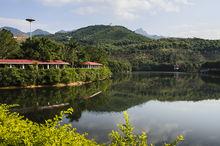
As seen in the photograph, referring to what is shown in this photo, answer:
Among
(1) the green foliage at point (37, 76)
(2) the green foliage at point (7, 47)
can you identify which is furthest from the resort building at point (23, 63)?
(2) the green foliage at point (7, 47)

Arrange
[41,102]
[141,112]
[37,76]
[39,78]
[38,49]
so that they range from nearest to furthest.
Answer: [141,112] < [41,102] < [37,76] < [39,78] < [38,49]

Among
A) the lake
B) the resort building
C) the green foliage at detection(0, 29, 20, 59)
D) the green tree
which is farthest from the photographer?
the green tree

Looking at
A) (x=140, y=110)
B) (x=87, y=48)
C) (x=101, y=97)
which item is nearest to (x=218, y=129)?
(x=140, y=110)

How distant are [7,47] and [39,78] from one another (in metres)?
19.7

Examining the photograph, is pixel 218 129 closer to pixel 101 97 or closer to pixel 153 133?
pixel 153 133

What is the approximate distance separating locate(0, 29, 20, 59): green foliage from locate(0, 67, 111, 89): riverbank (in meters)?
16.3

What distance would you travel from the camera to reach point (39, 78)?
98.6 meters

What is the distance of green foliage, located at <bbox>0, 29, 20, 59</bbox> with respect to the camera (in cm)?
10844

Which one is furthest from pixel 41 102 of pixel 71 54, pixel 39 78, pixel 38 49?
→ pixel 71 54

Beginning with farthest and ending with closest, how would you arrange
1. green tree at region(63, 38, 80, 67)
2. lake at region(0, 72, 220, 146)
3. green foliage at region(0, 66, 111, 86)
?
green tree at region(63, 38, 80, 67) < green foliage at region(0, 66, 111, 86) < lake at region(0, 72, 220, 146)

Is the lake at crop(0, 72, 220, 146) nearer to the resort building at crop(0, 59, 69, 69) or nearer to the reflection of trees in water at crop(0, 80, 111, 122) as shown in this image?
the reflection of trees in water at crop(0, 80, 111, 122)

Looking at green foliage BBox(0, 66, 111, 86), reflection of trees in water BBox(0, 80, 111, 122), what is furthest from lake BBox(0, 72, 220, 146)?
green foliage BBox(0, 66, 111, 86)

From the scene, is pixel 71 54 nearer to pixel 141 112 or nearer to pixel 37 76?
pixel 37 76

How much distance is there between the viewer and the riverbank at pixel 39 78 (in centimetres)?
9206
